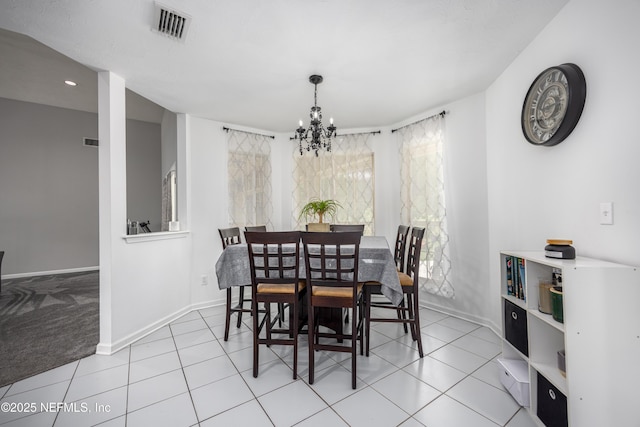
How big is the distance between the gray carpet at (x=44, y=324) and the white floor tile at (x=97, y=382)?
1.35ft

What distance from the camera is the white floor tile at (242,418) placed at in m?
1.43

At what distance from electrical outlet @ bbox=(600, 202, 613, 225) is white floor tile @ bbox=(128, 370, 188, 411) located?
276 centimetres

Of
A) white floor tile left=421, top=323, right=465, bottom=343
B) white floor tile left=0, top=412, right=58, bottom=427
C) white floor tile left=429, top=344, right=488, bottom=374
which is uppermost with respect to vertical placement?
white floor tile left=0, top=412, right=58, bottom=427

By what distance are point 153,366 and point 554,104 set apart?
11.5 ft

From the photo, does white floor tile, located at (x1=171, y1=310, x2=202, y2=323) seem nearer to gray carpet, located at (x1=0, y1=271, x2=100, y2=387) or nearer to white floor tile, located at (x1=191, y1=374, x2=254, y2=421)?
gray carpet, located at (x1=0, y1=271, x2=100, y2=387)

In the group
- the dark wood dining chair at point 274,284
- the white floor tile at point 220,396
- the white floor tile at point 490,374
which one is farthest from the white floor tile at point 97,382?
the white floor tile at point 490,374

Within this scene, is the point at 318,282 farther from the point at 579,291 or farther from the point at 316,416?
the point at 579,291

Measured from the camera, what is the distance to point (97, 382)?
1830mm

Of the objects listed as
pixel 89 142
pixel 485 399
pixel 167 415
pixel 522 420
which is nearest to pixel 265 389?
pixel 167 415

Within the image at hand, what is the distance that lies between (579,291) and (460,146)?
2.12 metres

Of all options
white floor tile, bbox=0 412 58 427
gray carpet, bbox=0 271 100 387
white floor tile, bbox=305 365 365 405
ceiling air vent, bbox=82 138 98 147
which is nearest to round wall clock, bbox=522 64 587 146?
white floor tile, bbox=305 365 365 405

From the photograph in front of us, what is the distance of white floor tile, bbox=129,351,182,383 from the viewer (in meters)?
1.91

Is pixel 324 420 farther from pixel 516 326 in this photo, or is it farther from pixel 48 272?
pixel 48 272

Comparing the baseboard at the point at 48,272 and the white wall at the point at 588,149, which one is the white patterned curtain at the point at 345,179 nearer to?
the white wall at the point at 588,149
